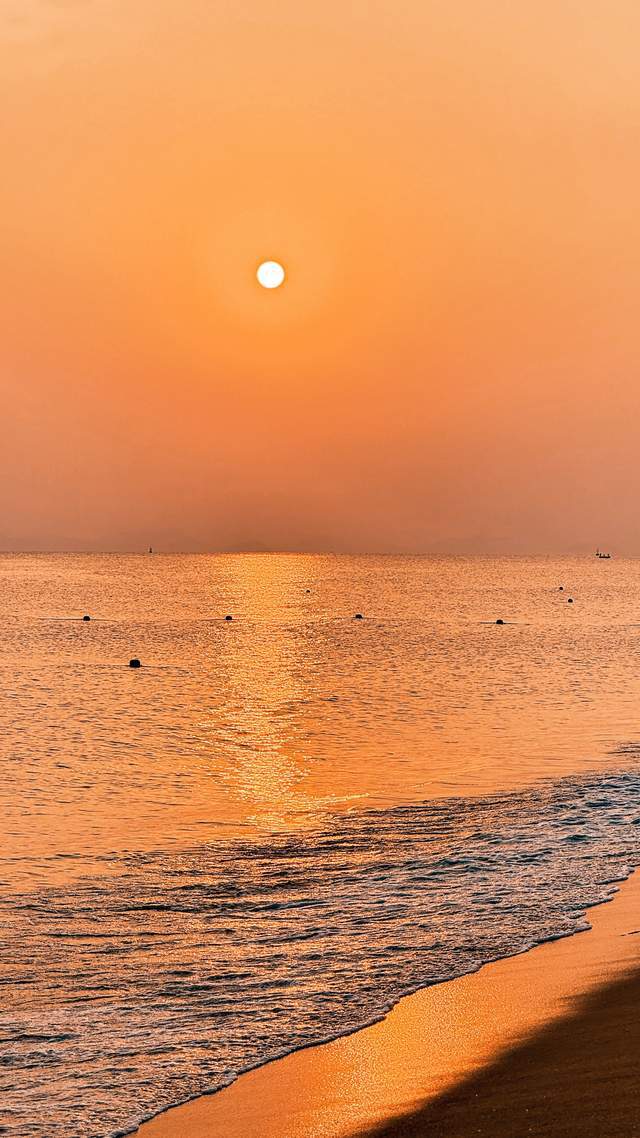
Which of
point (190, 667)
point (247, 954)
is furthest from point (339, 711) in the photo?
point (247, 954)

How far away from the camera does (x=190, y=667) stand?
199 feet

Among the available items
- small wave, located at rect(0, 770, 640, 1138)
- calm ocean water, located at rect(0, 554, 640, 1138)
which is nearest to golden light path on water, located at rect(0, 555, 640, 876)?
calm ocean water, located at rect(0, 554, 640, 1138)

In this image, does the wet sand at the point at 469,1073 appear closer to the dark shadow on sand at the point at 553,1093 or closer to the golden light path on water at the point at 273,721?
the dark shadow on sand at the point at 553,1093

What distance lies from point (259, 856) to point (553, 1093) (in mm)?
10791

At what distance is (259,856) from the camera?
1873 centimetres

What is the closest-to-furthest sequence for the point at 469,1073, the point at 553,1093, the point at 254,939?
the point at 553,1093 → the point at 469,1073 → the point at 254,939

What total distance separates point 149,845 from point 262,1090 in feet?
35.1

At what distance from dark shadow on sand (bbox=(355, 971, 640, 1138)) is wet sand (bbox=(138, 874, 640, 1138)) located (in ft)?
0.04

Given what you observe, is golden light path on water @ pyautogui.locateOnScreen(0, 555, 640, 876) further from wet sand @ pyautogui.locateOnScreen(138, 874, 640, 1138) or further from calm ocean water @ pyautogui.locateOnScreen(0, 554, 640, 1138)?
wet sand @ pyautogui.locateOnScreen(138, 874, 640, 1138)

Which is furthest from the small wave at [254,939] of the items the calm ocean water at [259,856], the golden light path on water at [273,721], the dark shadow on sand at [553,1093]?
the golden light path on water at [273,721]

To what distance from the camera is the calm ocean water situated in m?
10.8

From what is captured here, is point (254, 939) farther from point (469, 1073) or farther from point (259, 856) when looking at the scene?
point (469, 1073)

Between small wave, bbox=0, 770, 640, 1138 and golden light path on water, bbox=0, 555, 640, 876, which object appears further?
golden light path on water, bbox=0, 555, 640, 876

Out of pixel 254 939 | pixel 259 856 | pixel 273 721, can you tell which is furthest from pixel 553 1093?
pixel 273 721
